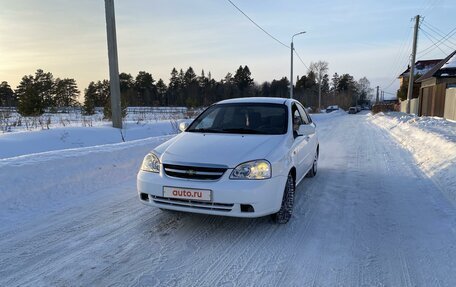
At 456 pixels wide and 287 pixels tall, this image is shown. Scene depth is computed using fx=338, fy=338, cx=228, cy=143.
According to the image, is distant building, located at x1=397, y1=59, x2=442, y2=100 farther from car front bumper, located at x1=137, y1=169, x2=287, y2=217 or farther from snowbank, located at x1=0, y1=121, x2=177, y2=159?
car front bumper, located at x1=137, y1=169, x2=287, y2=217

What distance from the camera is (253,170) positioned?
155 inches

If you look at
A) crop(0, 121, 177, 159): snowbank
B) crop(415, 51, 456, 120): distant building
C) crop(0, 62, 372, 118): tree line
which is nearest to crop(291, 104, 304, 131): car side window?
crop(0, 121, 177, 159): snowbank

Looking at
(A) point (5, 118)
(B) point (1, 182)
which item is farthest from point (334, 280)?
(A) point (5, 118)

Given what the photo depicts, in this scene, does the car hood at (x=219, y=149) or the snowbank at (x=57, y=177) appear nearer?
the car hood at (x=219, y=149)

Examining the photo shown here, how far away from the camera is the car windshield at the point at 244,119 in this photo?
5023 millimetres

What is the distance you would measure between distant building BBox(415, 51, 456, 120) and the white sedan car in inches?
754

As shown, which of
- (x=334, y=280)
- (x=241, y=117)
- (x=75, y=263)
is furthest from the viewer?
(x=241, y=117)

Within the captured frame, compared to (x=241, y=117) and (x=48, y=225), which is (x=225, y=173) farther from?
(x=48, y=225)

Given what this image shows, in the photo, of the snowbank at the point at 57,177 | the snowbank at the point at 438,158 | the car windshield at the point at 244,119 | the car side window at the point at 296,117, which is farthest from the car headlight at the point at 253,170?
the snowbank at the point at 438,158

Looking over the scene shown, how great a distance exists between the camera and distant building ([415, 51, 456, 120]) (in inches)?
797

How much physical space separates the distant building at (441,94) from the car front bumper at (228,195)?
1980 centimetres

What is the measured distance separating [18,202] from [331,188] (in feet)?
17.0

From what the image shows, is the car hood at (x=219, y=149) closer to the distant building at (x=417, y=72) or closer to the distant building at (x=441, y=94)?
the distant building at (x=441, y=94)

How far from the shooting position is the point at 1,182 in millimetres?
5082
